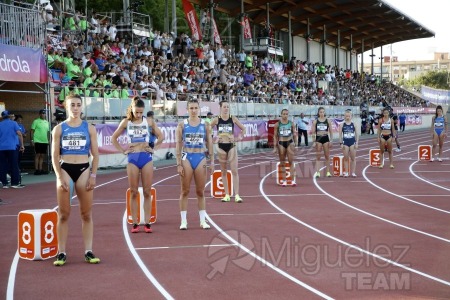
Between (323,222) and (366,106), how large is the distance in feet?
145

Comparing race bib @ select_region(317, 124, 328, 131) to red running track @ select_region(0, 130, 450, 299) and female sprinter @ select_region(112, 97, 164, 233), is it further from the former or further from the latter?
female sprinter @ select_region(112, 97, 164, 233)

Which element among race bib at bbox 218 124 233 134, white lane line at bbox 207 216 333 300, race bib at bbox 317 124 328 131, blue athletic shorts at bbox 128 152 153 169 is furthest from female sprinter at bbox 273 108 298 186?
blue athletic shorts at bbox 128 152 153 169

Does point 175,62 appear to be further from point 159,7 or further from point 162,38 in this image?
point 159,7

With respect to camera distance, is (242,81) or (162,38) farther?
(242,81)

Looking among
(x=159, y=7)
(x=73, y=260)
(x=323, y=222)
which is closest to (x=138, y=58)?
(x=323, y=222)

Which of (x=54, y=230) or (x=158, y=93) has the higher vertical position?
(x=158, y=93)

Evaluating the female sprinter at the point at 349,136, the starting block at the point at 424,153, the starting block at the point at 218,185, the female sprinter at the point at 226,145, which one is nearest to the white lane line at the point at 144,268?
the female sprinter at the point at 226,145

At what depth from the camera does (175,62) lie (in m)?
28.6

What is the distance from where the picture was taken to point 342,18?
58688mm

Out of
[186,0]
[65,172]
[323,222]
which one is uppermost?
[186,0]

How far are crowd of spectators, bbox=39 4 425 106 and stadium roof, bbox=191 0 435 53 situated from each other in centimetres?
531

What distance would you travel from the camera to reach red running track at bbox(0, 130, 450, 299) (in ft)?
21.0

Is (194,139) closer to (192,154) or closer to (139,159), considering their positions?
(192,154)

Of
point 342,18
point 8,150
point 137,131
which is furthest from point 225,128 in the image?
point 342,18
